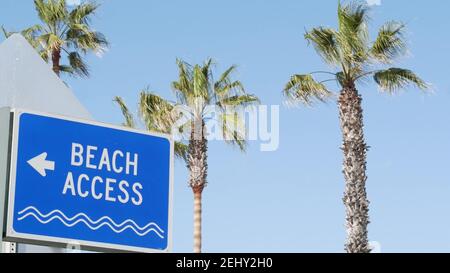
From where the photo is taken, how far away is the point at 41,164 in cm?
321

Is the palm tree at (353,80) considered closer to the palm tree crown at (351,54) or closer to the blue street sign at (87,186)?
the palm tree crown at (351,54)

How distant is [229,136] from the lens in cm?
3047

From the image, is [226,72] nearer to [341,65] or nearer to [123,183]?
[341,65]

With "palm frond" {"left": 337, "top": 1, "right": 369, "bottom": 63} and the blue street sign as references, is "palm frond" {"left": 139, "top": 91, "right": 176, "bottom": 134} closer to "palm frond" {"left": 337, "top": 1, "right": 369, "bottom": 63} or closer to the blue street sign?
"palm frond" {"left": 337, "top": 1, "right": 369, "bottom": 63}

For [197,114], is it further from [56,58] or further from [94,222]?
[94,222]

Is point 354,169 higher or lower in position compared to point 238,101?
lower

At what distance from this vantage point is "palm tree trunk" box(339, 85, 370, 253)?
24312 millimetres

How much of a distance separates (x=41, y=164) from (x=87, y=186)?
178 millimetres

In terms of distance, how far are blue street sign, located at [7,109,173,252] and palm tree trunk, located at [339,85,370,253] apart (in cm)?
2092

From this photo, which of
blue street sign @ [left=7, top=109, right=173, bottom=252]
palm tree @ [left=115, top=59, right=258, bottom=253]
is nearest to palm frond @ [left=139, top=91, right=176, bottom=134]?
palm tree @ [left=115, top=59, right=258, bottom=253]

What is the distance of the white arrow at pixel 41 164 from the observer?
3198 mm

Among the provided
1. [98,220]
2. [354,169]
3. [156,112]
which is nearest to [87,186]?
[98,220]
